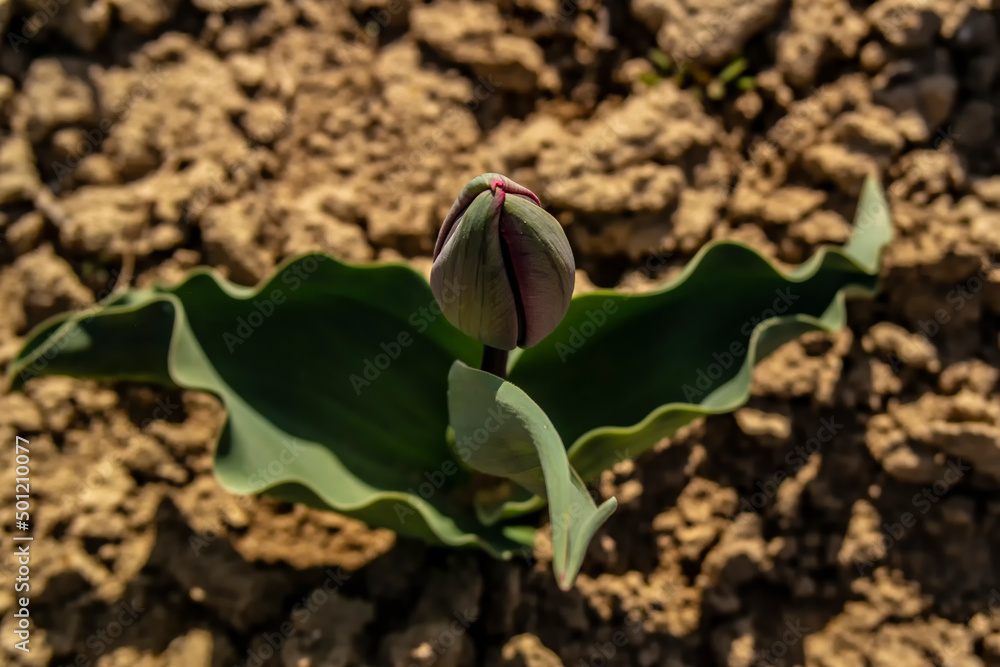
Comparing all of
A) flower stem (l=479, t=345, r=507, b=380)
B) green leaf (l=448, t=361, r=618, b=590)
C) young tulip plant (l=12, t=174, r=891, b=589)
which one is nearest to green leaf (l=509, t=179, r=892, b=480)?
young tulip plant (l=12, t=174, r=891, b=589)

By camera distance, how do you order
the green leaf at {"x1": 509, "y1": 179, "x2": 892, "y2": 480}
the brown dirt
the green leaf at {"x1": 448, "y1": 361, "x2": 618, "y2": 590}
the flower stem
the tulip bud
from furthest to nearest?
the brown dirt → the green leaf at {"x1": 509, "y1": 179, "x2": 892, "y2": 480} → the flower stem → the tulip bud → the green leaf at {"x1": 448, "y1": 361, "x2": 618, "y2": 590}

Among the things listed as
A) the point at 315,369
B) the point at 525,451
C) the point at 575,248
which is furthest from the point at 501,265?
the point at 575,248

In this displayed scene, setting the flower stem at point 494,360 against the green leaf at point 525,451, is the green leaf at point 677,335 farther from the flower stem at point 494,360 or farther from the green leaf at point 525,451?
the green leaf at point 525,451

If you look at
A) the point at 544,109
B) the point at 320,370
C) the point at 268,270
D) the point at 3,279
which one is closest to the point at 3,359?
the point at 3,279

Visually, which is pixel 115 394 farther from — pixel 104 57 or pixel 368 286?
pixel 104 57

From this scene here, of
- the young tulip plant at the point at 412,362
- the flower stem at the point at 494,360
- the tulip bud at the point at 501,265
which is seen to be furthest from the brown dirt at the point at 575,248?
the tulip bud at the point at 501,265

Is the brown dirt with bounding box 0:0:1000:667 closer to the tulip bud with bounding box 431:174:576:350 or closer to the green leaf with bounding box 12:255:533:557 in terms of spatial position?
the green leaf with bounding box 12:255:533:557

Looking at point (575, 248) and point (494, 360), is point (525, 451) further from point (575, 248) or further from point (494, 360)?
point (575, 248)
